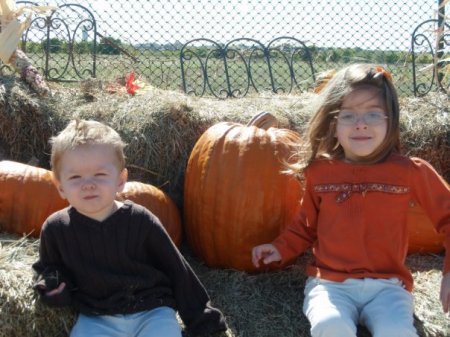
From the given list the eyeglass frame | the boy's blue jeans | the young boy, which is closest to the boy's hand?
the eyeglass frame

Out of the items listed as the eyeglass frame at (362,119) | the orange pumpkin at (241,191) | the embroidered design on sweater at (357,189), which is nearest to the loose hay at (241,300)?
the orange pumpkin at (241,191)

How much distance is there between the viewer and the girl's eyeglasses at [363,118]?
294 cm

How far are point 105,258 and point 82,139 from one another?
0.52m

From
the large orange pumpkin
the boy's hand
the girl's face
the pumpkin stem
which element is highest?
the girl's face

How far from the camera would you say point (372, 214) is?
2938 millimetres

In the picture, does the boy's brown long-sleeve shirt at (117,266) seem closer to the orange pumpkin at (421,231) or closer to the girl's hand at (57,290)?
the girl's hand at (57,290)

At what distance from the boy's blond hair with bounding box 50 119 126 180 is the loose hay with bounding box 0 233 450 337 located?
0.53 meters

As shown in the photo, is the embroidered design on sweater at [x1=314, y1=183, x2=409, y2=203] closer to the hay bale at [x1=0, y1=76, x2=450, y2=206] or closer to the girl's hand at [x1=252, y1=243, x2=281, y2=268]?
the girl's hand at [x1=252, y1=243, x2=281, y2=268]

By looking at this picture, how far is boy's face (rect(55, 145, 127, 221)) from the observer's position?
8.61 feet

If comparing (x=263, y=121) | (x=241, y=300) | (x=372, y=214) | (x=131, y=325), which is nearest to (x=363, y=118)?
(x=372, y=214)

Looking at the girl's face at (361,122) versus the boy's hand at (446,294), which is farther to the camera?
the girl's face at (361,122)

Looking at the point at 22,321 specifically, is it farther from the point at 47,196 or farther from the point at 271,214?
the point at 271,214

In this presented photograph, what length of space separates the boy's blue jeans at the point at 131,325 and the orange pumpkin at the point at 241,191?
2.90 ft

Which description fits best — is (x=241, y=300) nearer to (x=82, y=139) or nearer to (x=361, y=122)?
(x=361, y=122)
